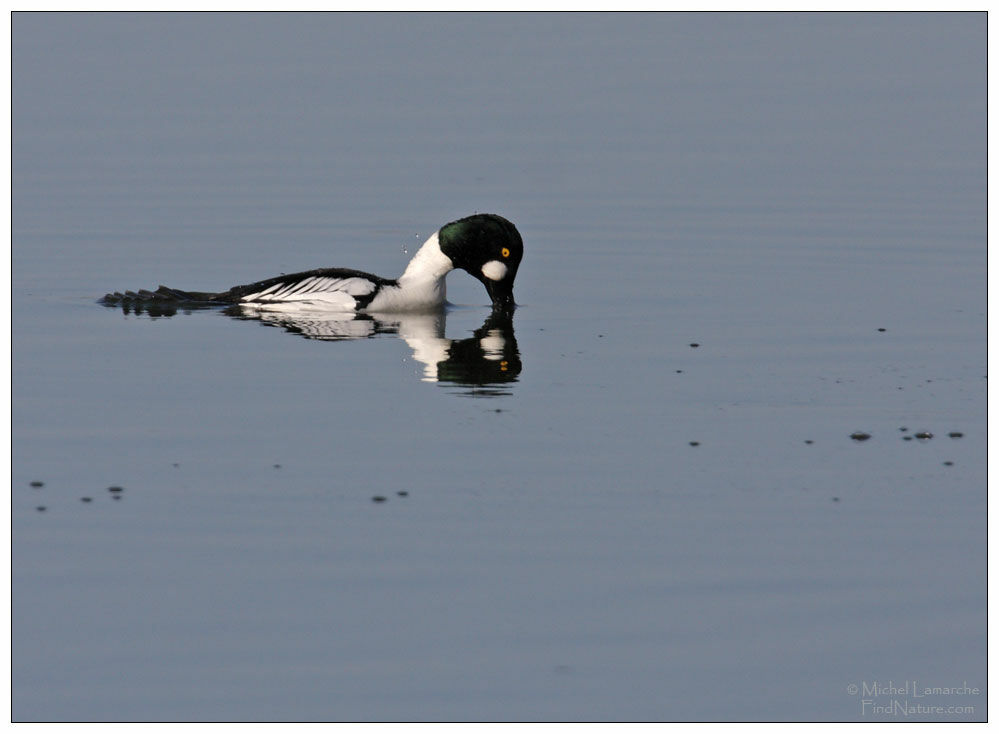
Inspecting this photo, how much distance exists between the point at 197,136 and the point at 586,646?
20804 mm

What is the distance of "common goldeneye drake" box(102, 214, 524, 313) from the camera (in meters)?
16.5

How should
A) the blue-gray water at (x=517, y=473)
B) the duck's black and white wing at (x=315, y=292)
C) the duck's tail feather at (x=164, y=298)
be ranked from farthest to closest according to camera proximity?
the duck's tail feather at (x=164, y=298), the duck's black and white wing at (x=315, y=292), the blue-gray water at (x=517, y=473)

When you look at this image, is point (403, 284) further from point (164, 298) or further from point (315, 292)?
point (164, 298)

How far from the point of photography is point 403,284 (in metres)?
16.8

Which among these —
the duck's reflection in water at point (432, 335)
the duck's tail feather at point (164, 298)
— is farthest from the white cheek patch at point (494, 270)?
the duck's tail feather at point (164, 298)

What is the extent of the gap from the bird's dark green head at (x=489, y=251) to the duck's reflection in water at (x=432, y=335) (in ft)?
0.87

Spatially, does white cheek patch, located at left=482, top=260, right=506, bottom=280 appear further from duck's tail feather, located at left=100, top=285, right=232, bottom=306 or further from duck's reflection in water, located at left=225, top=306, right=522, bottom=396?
duck's tail feather, located at left=100, top=285, right=232, bottom=306

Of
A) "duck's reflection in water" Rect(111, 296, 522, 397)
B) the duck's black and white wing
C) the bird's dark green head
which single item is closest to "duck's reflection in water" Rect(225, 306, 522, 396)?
"duck's reflection in water" Rect(111, 296, 522, 397)

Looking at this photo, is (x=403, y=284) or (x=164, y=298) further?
(x=403, y=284)

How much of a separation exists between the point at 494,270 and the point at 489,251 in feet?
0.65

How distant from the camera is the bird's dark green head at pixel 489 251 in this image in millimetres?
16828

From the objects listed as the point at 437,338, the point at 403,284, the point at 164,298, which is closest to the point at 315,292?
the point at 403,284

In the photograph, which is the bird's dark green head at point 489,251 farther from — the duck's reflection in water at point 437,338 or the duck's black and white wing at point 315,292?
the duck's black and white wing at point 315,292

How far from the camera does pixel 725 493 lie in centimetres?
1039
